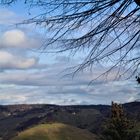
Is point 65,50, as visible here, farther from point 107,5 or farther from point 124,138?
point 124,138

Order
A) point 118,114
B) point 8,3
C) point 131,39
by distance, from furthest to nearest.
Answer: point 118,114
point 131,39
point 8,3

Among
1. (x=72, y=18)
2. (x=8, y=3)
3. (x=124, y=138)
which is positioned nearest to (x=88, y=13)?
(x=72, y=18)

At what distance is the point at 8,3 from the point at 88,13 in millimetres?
1434

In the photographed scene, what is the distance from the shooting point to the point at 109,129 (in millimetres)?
79312

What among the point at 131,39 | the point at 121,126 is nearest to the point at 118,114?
the point at 121,126

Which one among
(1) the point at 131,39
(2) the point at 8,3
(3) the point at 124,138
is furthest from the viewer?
(3) the point at 124,138

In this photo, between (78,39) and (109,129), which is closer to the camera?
(78,39)

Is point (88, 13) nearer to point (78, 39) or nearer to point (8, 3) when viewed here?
point (78, 39)

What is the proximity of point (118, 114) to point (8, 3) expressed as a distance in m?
78.5

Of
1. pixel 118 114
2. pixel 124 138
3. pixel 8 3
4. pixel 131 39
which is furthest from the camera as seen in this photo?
pixel 118 114

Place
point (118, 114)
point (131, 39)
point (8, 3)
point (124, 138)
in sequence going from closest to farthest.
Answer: point (8, 3) < point (131, 39) < point (124, 138) < point (118, 114)

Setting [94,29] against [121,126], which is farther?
[121,126]

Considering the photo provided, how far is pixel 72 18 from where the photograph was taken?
8820mm

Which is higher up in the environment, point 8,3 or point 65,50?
point 8,3
